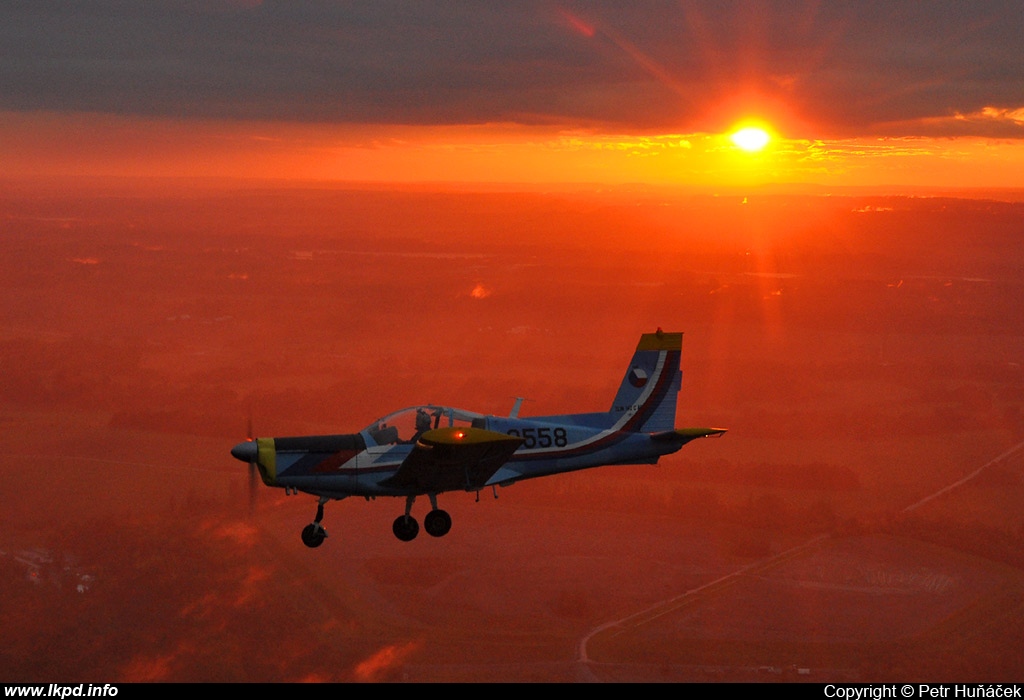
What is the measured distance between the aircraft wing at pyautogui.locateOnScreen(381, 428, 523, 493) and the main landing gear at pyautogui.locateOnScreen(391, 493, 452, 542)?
28.4 inches

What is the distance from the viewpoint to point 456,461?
1088 inches

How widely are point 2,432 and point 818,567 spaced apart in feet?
557

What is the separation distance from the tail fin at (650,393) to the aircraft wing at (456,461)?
271 inches

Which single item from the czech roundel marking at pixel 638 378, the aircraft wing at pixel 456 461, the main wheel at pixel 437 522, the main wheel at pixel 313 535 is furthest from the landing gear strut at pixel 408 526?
the czech roundel marking at pixel 638 378

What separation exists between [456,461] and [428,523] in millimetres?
2559

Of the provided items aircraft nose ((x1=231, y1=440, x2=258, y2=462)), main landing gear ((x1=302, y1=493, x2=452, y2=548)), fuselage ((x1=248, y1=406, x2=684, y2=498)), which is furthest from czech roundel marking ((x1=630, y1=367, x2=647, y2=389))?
aircraft nose ((x1=231, y1=440, x2=258, y2=462))

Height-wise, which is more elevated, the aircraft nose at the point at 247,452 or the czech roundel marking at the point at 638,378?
the czech roundel marking at the point at 638,378

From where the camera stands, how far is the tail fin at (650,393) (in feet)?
110

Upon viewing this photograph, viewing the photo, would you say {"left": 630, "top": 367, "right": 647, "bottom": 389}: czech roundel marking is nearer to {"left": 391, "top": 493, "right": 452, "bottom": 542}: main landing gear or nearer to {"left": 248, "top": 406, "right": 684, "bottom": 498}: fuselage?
{"left": 248, "top": 406, "right": 684, "bottom": 498}: fuselage

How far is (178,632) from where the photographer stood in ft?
393

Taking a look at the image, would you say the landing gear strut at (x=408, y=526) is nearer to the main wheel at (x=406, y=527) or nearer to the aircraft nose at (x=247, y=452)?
the main wheel at (x=406, y=527)

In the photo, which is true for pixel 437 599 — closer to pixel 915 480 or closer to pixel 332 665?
pixel 332 665

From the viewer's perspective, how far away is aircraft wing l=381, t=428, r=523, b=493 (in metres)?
25.9
